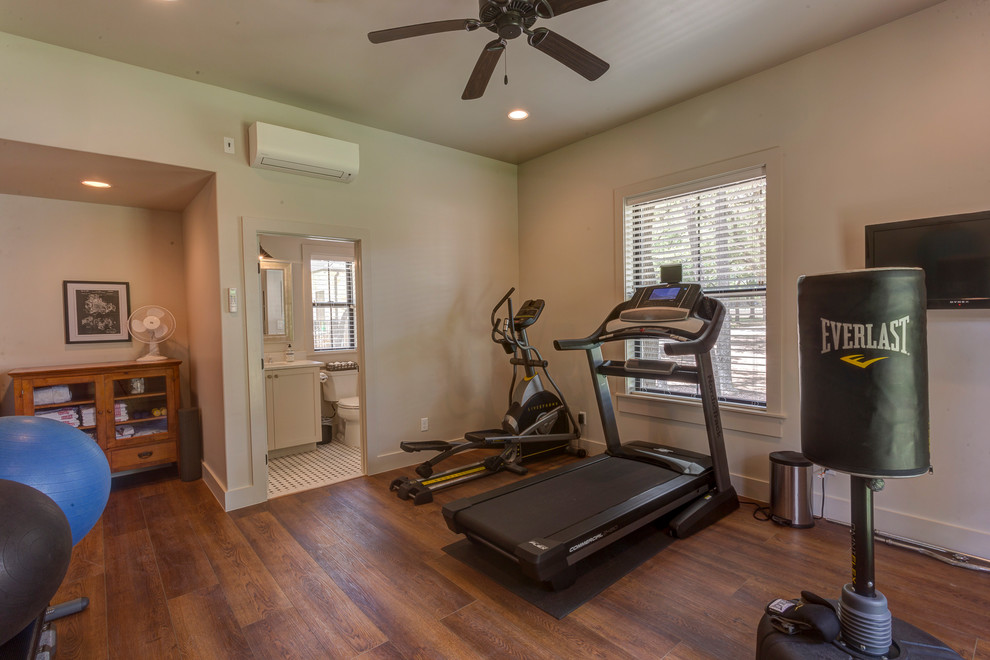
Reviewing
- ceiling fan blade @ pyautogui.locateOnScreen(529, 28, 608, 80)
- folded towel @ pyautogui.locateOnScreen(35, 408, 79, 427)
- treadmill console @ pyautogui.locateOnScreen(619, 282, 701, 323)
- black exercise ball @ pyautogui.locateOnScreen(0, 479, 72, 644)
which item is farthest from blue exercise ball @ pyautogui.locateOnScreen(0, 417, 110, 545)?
treadmill console @ pyautogui.locateOnScreen(619, 282, 701, 323)

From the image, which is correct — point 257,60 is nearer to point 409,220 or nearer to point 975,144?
point 409,220

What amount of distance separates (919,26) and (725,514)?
9.72 ft

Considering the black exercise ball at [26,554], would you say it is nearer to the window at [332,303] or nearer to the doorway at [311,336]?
the doorway at [311,336]

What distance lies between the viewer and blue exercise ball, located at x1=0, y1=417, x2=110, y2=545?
5.11ft

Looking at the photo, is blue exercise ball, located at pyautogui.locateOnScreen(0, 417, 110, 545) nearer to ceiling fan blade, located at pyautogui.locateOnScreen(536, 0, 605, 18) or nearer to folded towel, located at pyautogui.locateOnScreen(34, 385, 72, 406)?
folded towel, located at pyautogui.locateOnScreen(34, 385, 72, 406)

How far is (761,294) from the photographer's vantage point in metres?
3.12

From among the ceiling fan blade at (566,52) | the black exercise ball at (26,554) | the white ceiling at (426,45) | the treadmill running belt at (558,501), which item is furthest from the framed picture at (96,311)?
the ceiling fan blade at (566,52)

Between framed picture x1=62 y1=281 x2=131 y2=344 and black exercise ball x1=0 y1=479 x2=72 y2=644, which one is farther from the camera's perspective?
framed picture x1=62 y1=281 x2=131 y2=344

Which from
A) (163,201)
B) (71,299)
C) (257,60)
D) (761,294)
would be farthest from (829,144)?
(71,299)

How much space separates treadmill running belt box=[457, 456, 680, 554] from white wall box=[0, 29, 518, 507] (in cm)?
163

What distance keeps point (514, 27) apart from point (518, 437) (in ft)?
9.19

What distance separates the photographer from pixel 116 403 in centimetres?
367

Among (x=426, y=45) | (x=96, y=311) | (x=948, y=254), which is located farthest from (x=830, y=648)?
(x=96, y=311)

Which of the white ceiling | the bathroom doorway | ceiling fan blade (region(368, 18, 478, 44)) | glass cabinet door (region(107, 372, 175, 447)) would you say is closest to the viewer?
ceiling fan blade (region(368, 18, 478, 44))
